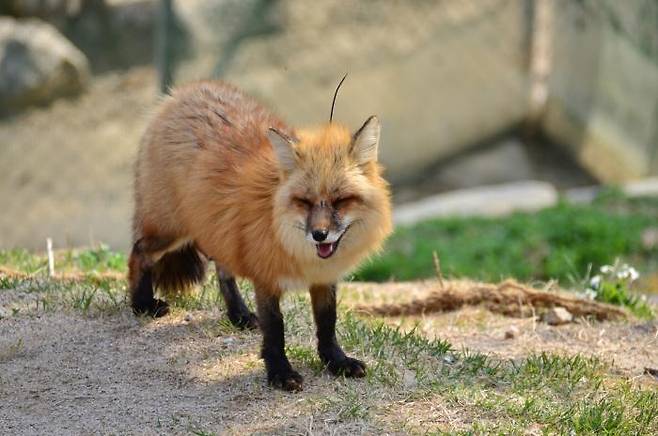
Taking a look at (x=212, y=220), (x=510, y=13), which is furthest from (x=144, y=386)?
(x=510, y=13)

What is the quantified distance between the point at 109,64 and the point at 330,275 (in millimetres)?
9881

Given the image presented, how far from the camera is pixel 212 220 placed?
509 centimetres

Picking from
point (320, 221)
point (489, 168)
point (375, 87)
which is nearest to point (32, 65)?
point (375, 87)

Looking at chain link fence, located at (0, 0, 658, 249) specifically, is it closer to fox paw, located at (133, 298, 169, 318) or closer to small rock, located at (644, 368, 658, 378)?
fox paw, located at (133, 298, 169, 318)

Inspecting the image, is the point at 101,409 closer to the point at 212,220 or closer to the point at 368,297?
the point at 212,220

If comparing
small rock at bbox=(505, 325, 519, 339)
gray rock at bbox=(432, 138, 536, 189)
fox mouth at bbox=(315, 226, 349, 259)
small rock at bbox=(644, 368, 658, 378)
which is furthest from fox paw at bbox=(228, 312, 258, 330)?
gray rock at bbox=(432, 138, 536, 189)

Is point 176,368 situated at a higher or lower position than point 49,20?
lower

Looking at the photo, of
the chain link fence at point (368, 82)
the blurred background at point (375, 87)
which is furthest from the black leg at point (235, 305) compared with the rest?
the chain link fence at point (368, 82)

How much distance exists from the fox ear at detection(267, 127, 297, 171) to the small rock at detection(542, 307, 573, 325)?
269 centimetres

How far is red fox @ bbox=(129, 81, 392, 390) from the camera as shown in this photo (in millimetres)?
4586

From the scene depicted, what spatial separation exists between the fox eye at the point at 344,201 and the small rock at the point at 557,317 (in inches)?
98.9

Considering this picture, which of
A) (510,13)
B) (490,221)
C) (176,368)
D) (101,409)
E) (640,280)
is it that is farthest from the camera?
(510,13)

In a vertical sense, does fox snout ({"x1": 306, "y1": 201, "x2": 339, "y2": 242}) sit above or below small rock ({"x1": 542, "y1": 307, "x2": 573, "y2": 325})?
above

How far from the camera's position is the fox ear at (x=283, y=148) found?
4605 millimetres
